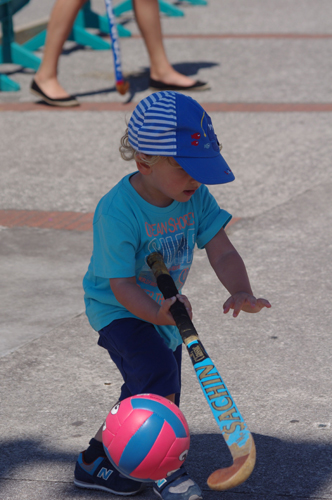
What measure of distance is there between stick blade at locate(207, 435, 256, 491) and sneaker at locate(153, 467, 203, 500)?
32 cm

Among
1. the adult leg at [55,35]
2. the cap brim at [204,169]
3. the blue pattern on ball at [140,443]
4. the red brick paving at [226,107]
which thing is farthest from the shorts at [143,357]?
the adult leg at [55,35]

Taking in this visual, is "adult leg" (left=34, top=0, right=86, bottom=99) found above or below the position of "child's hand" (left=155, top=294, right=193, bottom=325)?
below

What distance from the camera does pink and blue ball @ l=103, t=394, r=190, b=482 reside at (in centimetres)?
216

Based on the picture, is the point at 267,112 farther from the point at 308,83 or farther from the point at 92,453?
the point at 92,453

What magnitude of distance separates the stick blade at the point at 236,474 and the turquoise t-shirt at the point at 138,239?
622 millimetres

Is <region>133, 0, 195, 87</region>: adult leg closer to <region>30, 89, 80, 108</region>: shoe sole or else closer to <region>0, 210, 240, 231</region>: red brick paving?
<region>30, 89, 80, 108</region>: shoe sole

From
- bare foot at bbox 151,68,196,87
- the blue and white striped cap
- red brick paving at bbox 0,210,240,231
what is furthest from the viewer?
bare foot at bbox 151,68,196,87

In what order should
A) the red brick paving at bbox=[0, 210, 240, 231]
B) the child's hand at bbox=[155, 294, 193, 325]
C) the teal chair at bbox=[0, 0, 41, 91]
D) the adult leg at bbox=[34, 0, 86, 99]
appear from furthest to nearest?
the teal chair at bbox=[0, 0, 41, 91] < the adult leg at bbox=[34, 0, 86, 99] < the red brick paving at bbox=[0, 210, 240, 231] < the child's hand at bbox=[155, 294, 193, 325]

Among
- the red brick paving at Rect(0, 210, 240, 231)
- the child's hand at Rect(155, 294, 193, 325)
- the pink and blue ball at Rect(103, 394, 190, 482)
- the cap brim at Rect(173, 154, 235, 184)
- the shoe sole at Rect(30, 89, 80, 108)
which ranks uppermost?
the cap brim at Rect(173, 154, 235, 184)

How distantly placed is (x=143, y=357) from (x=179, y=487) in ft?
1.36

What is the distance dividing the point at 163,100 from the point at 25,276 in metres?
A: 1.99

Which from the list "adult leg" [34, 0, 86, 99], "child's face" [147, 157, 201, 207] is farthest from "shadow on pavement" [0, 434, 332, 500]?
"adult leg" [34, 0, 86, 99]

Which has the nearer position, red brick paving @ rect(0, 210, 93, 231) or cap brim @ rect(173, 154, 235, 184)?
cap brim @ rect(173, 154, 235, 184)

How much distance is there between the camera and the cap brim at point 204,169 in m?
2.21
